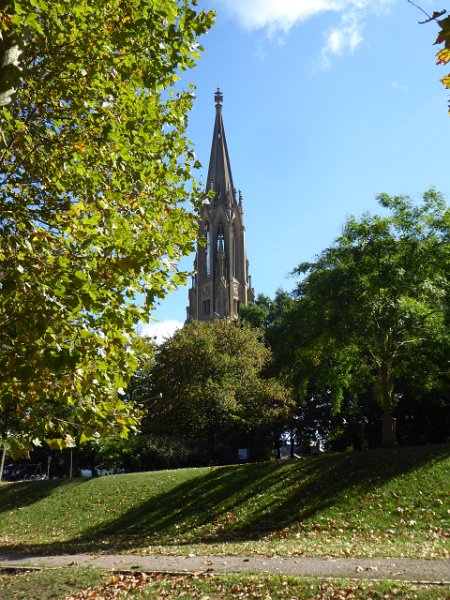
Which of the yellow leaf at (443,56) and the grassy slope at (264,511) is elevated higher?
the yellow leaf at (443,56)

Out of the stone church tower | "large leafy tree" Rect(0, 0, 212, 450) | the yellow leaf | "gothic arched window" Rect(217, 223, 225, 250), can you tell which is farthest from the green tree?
"gothic arched window" Rect(217, 223, 225, 250)

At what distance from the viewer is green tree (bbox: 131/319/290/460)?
2988 centimetres

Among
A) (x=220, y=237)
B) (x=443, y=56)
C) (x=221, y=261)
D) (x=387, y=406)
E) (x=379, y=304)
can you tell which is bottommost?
(x=387, y=406)

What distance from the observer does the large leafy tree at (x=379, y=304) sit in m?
18.6

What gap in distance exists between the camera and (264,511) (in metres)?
16.4

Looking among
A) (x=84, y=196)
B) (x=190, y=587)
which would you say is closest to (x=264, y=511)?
(x=190, y=587)

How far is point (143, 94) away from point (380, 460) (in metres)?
14.7

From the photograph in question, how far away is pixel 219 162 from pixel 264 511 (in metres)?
73.4

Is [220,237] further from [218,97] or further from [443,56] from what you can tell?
[443,56]

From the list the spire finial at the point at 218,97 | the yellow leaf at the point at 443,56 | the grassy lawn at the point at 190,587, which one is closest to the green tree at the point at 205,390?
the grassy lawn at the point at 190,587

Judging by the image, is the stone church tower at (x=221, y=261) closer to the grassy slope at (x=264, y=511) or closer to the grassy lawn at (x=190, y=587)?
the grassy slope at (x=264, y=511)

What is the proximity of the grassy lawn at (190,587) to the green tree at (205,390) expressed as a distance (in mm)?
19222

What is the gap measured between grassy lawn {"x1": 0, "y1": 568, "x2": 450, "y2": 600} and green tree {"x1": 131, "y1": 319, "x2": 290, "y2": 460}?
63.1ft

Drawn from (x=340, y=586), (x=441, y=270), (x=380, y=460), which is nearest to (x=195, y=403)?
(x=380, y=460)
